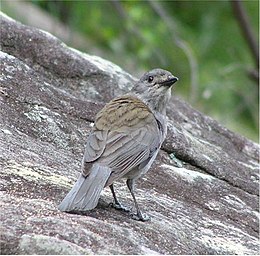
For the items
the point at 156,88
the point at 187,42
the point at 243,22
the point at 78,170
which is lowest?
the point at 78,170

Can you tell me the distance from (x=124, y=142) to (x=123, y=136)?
42 mm

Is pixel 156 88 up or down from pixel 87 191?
up

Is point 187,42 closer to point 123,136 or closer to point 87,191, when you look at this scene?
point 123,136

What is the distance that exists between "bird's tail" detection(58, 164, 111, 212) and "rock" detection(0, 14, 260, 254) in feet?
0.27

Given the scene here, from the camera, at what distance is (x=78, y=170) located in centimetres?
550

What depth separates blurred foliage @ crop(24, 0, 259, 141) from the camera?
11.6 m

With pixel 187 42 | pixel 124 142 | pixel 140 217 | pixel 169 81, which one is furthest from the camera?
pixel 187 42

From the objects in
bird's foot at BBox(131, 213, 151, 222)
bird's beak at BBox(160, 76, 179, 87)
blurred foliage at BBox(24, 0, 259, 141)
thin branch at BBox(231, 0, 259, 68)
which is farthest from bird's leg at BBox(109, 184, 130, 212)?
blurred foliage at BBox(24, 0, 259, 141)

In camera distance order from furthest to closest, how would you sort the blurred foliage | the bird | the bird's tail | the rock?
the blurred foliage < the bird < the bird's tail < the rock

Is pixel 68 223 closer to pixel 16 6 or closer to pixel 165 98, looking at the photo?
pixel 165 98

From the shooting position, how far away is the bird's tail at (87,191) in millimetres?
4613

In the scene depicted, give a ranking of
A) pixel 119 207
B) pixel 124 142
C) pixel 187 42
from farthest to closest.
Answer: pixel 187 42, pixel 124 142, pixel 119 207

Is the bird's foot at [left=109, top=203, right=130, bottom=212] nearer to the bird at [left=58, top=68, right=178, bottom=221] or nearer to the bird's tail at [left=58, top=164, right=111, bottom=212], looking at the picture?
the bird at [left=58, top=68, right=178, bottom=221]

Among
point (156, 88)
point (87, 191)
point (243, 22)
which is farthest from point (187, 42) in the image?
point (87, 191)
